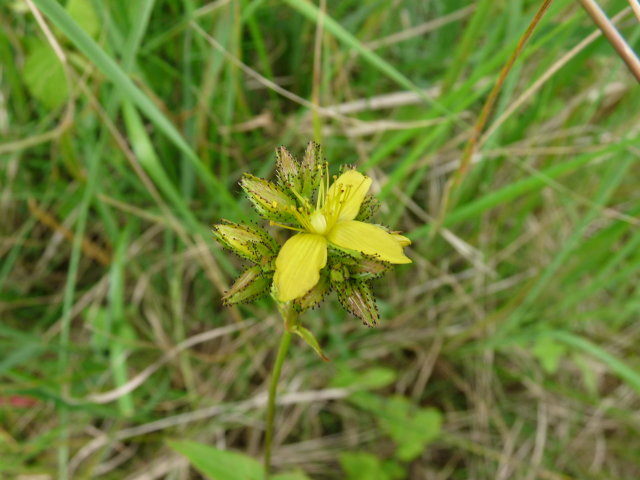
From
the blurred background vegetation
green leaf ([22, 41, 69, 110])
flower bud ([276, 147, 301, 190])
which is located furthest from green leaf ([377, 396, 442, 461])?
green leaf ([22, 41, 69, 110])

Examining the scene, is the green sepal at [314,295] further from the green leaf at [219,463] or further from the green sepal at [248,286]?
the green leaf at [219,463]

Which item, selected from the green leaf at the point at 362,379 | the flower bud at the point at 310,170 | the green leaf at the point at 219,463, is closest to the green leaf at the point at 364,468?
the green leaf at the point at 362,379

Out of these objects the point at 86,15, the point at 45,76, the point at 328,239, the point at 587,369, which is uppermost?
the point at 86,15

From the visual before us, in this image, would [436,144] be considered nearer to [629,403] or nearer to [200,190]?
[200,190]

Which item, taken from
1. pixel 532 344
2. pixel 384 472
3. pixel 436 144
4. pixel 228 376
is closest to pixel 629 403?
pixel 532 344

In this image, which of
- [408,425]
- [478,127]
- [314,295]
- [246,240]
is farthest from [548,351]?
[246,240]

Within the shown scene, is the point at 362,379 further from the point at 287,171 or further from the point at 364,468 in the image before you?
the point at 287,171

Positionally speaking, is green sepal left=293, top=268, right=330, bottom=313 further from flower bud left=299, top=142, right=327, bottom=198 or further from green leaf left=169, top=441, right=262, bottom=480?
green leaf left=169, top=441, right=262, bottom=480

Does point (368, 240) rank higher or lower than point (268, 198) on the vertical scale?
lower
